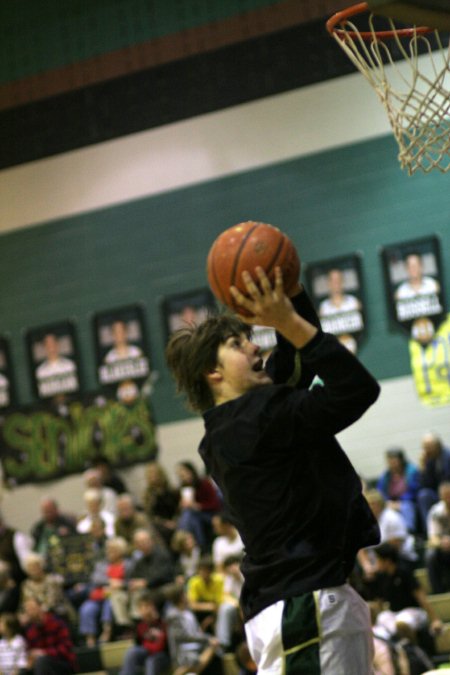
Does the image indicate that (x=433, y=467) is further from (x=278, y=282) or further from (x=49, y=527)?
(x=278, y=282)

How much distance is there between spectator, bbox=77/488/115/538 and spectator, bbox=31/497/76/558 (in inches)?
10.1

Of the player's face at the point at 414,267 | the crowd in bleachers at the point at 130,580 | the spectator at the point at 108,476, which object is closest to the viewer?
the crowd in bleachers at the point at 130,580

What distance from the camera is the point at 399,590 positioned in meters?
10.0

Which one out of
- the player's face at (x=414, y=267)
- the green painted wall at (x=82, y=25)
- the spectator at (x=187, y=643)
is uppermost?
the green painted wall at (x=82, y=25)

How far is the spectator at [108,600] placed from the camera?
39.1 ft

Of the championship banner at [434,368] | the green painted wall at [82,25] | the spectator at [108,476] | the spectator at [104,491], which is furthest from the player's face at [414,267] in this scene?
the spectator at [104,491]

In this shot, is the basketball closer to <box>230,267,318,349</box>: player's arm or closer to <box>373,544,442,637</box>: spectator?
<box>230,267,318,349</box>: player's arm

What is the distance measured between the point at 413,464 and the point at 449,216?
9.47ft

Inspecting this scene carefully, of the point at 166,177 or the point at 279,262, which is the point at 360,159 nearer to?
the point at 166,177

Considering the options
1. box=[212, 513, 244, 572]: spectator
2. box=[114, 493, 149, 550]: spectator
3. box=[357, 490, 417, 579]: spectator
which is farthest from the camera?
box=[114, 493, 149, 550]: spectator

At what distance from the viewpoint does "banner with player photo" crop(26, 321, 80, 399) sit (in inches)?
575

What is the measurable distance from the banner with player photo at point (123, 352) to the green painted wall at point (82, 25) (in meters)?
3.43

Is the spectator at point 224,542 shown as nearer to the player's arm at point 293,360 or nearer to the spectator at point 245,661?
the spectator at point 245,661

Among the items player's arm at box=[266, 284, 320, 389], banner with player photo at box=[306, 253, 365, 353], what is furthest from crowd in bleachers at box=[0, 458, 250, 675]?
player's arm at box=[266, 284, 320, 389]
